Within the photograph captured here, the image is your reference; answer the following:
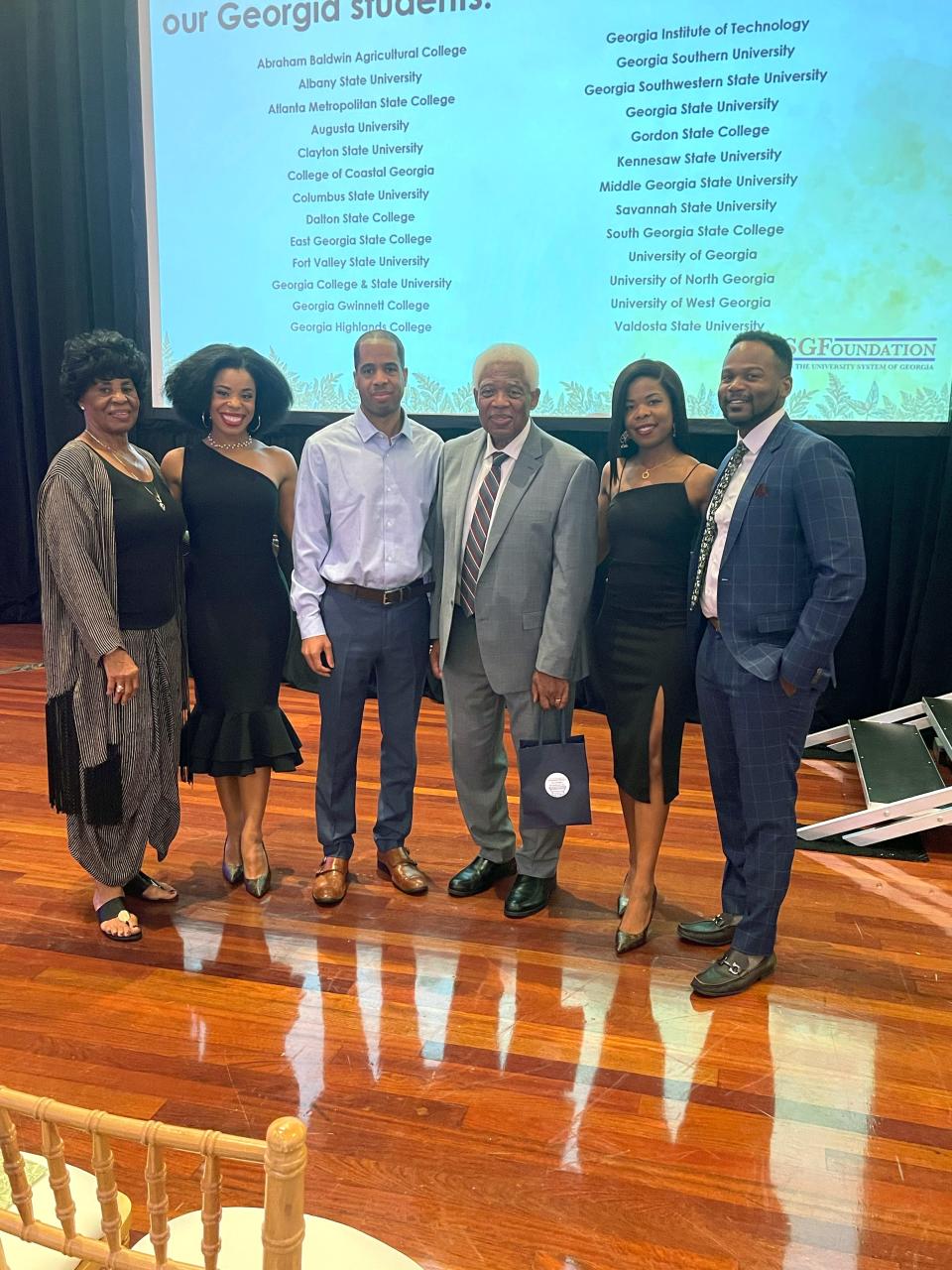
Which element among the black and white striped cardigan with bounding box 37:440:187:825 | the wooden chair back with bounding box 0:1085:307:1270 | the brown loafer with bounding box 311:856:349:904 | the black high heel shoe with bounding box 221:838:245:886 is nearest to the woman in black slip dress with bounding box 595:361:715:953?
the brown loafer with bounding box 311:856:349:904

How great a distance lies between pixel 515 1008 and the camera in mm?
2365

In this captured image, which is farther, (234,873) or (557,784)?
(234,873)

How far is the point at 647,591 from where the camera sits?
2533 mm

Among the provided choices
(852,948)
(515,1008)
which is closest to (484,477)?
(515,1008)

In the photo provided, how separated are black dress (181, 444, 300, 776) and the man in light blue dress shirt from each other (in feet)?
0.33

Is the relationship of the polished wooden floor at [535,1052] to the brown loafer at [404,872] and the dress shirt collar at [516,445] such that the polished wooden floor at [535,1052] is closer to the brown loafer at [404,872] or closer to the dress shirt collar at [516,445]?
the brown loafer at [404,872]

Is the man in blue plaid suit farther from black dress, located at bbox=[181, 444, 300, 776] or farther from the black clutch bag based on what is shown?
black dress, located at bbox=[181, 444, 300, 776]

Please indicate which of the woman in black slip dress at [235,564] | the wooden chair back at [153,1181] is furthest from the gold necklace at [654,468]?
the wooden chair back at [153,1181]

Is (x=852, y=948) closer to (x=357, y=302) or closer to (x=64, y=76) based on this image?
(x=357, y=302)

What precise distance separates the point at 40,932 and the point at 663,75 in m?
4.03

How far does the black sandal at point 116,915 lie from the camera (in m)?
2.67

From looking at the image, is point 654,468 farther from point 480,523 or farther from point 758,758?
point 758,758

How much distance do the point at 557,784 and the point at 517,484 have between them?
0.77 m

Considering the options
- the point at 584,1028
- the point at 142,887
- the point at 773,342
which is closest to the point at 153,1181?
the point at 584,1028
